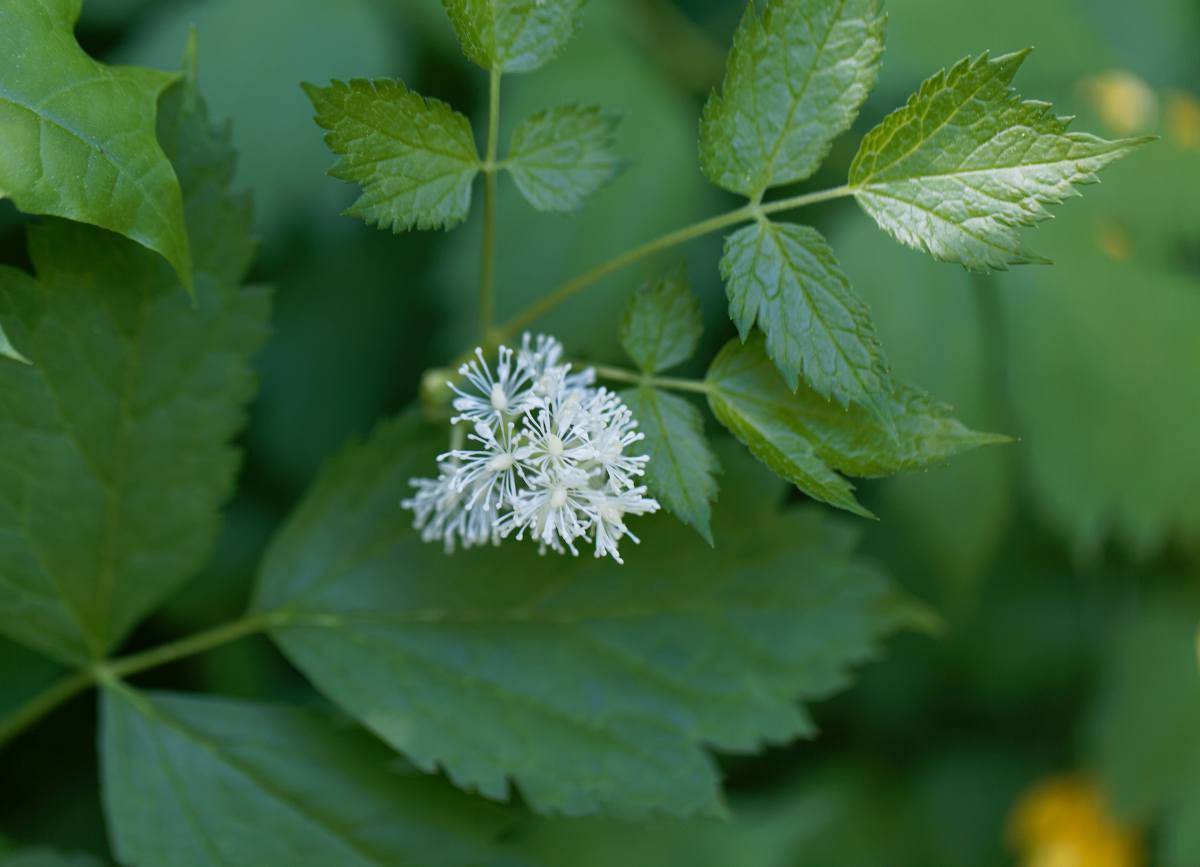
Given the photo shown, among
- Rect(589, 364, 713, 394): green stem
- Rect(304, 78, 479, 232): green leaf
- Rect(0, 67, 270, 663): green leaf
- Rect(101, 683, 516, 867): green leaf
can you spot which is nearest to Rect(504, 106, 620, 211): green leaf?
Rect(304, 78, 479, 232): green leaf

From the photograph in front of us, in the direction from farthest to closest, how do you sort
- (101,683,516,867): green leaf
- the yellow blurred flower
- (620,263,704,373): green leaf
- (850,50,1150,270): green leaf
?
1. the yellow blurred flower
2. (101,683,516,867): green leaf
3. (620,263,704,373): green leaf
4. (850,50,1150,270): green leaf

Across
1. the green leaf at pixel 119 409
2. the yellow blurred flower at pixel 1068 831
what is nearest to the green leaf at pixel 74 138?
the green leaf at pixel 119 409

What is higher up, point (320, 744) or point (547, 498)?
point (547, 498)

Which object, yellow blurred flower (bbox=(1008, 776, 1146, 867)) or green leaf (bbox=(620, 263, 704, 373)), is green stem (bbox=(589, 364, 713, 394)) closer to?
green leaf (bbox=(620, 263, 704, 373))

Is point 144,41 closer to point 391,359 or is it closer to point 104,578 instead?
point 391,359

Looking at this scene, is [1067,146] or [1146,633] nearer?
[1067,146]

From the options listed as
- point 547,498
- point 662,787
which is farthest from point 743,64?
point 662,787

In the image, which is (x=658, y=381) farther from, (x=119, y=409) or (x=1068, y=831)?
(x=1068, y=831)
